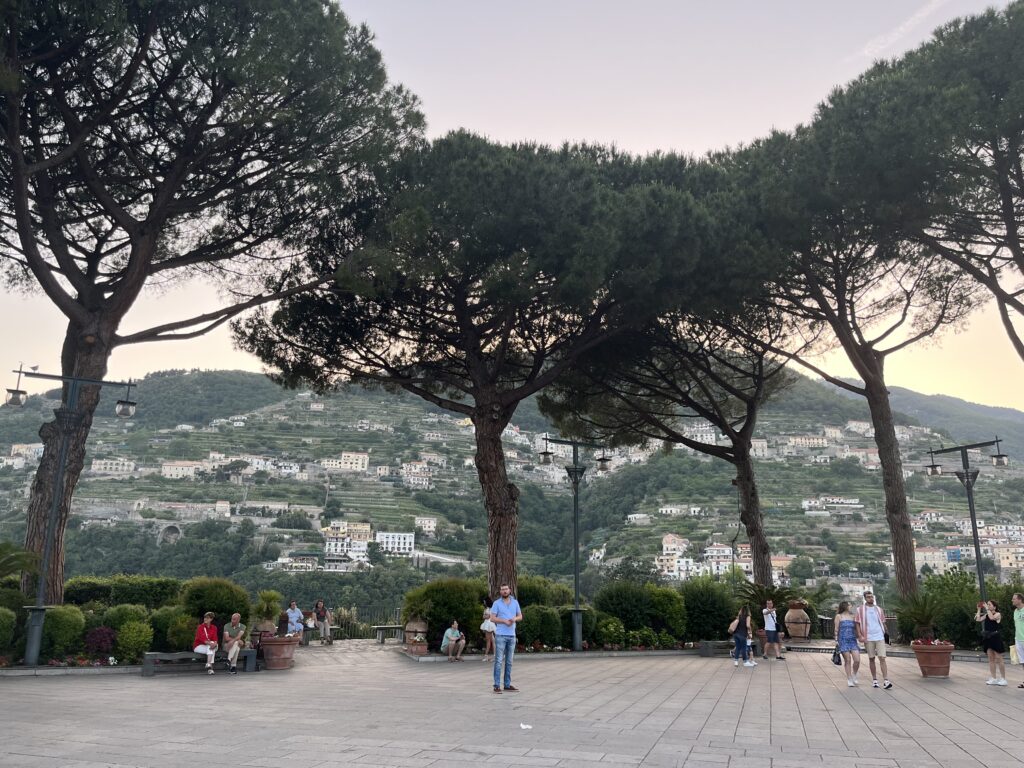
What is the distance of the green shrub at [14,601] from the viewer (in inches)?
454

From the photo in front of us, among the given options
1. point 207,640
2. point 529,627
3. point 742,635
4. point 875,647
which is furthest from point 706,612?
point 207,640

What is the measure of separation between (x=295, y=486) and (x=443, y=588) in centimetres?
6700

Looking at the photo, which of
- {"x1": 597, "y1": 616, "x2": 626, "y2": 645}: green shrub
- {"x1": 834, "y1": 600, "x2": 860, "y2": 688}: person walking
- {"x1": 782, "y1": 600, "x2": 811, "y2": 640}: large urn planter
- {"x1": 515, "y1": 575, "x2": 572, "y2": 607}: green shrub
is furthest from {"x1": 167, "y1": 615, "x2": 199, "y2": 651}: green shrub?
{"x1": 782, "y1": 600, "x2": 811, "y2": 640}: large urn planter

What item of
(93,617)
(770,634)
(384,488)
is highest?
(384,488)

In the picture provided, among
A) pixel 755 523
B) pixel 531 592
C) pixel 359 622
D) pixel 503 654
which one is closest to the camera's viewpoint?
pixel 503 654

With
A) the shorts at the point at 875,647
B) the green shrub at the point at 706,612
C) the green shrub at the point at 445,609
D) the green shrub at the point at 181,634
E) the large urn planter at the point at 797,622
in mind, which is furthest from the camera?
the large urn planter at the point at 797,622

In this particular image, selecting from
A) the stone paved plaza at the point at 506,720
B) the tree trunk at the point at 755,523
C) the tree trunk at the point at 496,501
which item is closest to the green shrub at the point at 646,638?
the tree trunk at the point at 496,501

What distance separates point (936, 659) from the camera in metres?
11.6

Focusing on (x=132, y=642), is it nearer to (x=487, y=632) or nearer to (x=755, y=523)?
(x=487, y=632)

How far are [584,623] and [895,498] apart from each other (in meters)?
7.71

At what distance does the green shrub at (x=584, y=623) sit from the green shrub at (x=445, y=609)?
78.9 inches

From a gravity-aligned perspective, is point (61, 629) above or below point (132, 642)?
above

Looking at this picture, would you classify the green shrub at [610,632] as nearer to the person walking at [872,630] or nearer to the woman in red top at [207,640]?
the person walking at [872,630]

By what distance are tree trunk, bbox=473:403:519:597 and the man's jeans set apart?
18.8 ft
